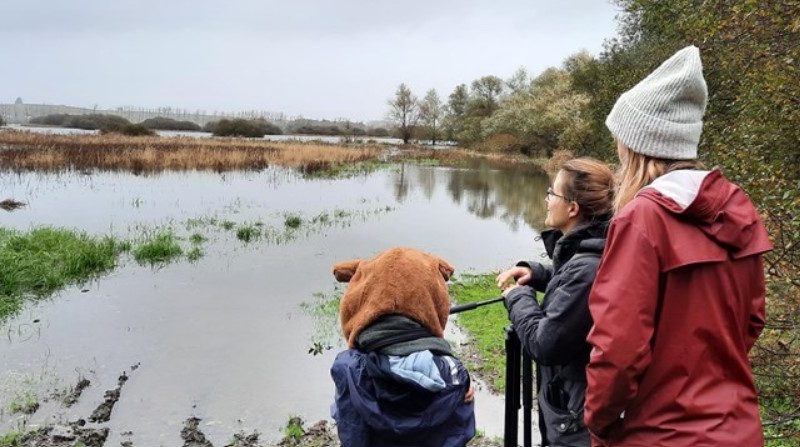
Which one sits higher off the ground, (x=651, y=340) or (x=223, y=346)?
(x=651, y=340)

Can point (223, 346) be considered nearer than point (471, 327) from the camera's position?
Yes

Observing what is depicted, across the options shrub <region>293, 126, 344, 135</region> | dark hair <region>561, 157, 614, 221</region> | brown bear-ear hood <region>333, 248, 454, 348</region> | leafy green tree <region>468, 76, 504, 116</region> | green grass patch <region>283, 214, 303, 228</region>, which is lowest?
green grass patch <region>283, 214, 303, 228</region>

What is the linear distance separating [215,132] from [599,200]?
54.2m

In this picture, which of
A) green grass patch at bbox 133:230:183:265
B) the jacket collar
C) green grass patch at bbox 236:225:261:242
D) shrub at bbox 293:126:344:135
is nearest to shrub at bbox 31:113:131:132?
shrub at bbox 293:126:344:135

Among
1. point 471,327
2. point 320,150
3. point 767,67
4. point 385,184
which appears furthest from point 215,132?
point 767,67

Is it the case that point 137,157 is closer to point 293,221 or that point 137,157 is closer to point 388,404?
point 293,221

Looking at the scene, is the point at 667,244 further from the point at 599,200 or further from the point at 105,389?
the point at 105,389

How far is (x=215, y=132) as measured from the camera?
172 feet

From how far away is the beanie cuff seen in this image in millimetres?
1578

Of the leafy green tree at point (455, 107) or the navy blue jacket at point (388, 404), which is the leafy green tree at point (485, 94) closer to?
the leafy green tree at point (455, 107)

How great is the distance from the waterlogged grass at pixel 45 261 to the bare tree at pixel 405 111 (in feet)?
161

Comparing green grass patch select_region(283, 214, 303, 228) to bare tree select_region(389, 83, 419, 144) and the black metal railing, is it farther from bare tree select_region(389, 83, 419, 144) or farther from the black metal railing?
bare tree select_region(389, 83, 419, 144)

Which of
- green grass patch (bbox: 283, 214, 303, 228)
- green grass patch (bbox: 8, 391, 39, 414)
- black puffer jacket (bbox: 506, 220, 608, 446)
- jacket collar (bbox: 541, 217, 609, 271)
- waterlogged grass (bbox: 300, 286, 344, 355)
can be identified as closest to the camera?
black puffer jacket (bbox: 506, 220, 608, 446)

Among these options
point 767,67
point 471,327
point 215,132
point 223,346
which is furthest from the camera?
point 215,132
